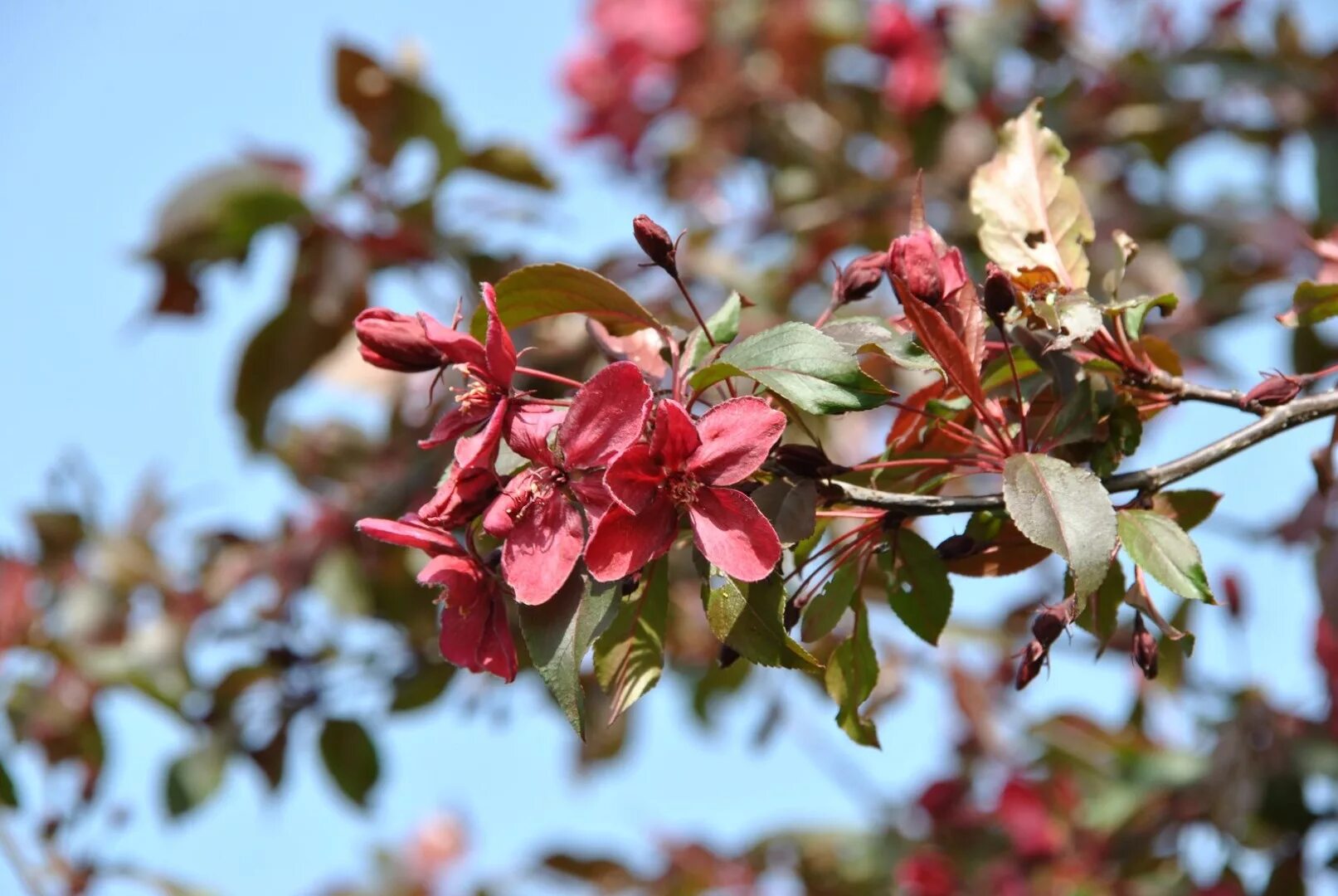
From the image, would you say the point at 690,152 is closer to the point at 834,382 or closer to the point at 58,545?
the point at 58,545

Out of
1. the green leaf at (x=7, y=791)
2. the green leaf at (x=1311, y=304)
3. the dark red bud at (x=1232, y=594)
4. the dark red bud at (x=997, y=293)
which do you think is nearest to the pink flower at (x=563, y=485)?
the dark red bud at (x=997, y=293)

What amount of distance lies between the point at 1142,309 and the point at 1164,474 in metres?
0.12

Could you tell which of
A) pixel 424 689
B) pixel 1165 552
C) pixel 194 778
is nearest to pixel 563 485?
pixel 1165 552

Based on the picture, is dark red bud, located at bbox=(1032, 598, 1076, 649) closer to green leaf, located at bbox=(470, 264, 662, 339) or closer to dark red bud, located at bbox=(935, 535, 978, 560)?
dark red bud, located at bbox=(935, 535, 978, 560)

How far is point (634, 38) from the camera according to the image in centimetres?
324

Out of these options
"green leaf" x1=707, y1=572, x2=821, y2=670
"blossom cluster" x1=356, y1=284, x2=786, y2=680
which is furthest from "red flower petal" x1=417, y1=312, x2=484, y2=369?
"green leaf" x1=707, y1=572, x2=821, y2=670

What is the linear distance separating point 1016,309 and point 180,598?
1.88 metres

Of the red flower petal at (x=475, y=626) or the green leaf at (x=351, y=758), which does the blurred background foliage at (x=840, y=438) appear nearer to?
the green leaf at (x=351, y=758)

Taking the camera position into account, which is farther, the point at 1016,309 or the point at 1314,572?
the point at 1314,572

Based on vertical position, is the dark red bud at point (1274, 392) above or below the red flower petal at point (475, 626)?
above

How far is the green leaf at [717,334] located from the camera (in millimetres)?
900

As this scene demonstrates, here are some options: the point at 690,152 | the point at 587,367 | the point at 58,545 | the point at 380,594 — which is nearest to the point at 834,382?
the point at 587,367

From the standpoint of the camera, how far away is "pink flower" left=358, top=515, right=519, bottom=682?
83 cm

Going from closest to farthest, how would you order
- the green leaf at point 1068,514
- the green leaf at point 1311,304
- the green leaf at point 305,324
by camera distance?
1. the green leaf at point 1068,514
2. the green leaf at point 1311,304
3. the green leaf at point 305,324
